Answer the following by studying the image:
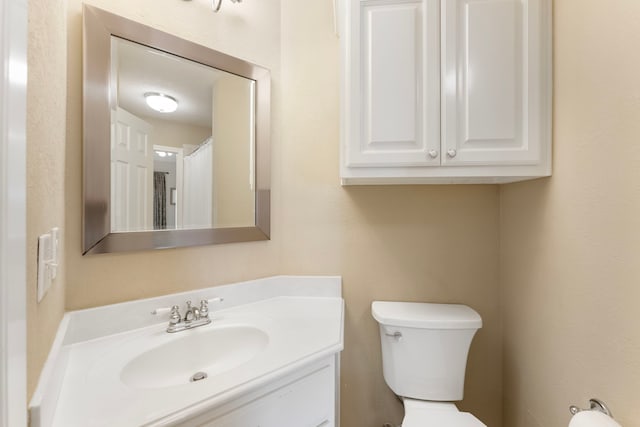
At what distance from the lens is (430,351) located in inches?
45.7

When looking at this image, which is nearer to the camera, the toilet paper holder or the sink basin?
the toilet paper holder

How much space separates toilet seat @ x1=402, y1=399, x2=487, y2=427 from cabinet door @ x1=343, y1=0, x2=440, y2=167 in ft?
3.17

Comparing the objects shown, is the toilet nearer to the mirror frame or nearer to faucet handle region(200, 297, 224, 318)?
faucet handle region(200, 297, 224, 318)

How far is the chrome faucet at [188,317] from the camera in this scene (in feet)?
3.31

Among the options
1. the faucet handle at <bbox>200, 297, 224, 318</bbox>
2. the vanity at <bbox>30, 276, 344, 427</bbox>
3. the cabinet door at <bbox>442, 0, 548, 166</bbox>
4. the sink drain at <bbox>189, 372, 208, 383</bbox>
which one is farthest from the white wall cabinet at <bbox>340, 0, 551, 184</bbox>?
the sink drain at <bbox>189, 372, 208, 383</bbox>

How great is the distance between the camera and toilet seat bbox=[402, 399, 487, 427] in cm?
104

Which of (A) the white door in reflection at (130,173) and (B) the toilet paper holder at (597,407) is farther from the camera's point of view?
(A) the white door in reflection at (130,173)

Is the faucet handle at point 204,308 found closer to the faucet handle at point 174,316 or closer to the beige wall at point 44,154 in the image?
the faucet handle at point 174,316

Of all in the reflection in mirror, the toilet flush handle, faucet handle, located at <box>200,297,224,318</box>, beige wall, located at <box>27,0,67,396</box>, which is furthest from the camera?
the toilet flush handle

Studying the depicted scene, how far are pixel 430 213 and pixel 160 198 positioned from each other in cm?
117

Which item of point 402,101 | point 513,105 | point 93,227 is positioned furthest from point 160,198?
point 513,105

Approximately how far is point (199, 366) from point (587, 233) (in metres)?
1.29

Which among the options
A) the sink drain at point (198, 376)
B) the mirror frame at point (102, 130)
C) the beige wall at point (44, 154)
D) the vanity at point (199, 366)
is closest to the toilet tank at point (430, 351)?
the vanity at point (199, 366)

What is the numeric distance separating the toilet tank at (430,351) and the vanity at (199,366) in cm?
30
